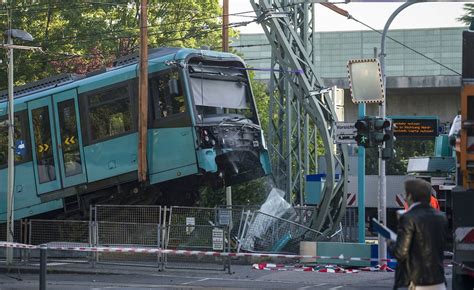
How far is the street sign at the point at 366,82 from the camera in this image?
19.9 meters

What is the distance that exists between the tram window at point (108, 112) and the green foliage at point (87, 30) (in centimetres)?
1173

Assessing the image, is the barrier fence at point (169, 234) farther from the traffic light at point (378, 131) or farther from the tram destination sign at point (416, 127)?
the tram destination sign at point (416, 127)

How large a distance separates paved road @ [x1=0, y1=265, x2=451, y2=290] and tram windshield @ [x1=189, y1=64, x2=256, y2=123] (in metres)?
3.89

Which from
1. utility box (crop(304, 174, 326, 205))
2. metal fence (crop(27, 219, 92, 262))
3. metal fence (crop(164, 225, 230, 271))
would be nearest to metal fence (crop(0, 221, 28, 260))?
metal fence (crop(27, 219, 92, 262))

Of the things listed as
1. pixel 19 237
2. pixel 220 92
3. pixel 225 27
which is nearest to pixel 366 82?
pixel 220 92

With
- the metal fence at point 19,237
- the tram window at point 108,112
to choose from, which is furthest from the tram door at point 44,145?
the tram window at point 108,112

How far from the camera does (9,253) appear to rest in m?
21.6

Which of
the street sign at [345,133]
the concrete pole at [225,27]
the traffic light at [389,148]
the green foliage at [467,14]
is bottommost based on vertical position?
the traffic light at [389,148]

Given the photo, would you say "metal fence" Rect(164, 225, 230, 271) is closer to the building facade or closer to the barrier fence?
the barrier fence

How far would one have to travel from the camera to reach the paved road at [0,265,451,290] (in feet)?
56.8

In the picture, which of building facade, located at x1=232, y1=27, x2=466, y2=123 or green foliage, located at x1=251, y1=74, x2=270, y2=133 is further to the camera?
building facade, located at x1=232, y1=27, x2=466, y2=123

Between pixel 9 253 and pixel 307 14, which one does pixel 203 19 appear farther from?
pixel 9 253

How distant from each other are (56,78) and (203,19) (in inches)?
531

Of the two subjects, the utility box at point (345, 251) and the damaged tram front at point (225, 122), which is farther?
the damaged tram front at point (225, 122)
